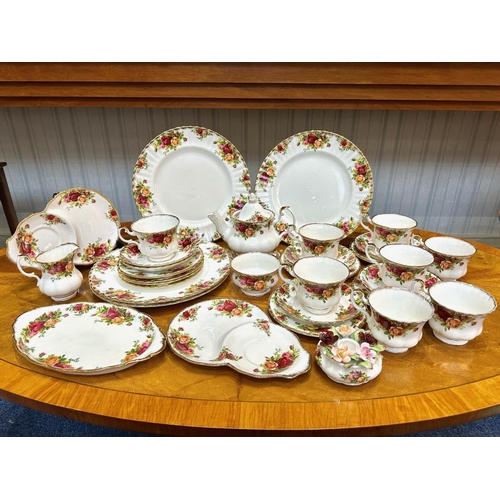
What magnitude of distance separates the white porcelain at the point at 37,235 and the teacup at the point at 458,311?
0.98m

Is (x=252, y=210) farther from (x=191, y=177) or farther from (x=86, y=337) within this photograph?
(x=86, y=337)

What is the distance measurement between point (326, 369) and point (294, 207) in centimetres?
70

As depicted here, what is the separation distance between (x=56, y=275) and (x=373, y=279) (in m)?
0.79

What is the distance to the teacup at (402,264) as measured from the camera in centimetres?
91

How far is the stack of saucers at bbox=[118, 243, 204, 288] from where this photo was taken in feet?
3.30

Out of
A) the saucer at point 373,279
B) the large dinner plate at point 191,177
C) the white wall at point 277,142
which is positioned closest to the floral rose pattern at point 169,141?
the large dinner plate at point 191,177

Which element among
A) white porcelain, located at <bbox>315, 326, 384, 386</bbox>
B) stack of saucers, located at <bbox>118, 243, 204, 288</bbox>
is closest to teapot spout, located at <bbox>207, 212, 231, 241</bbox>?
stack of saucers, located at <bbox>118, 243, 204, 288</bbox>

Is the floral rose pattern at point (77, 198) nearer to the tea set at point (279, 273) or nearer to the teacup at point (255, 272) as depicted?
the tea set at point (279, 273)

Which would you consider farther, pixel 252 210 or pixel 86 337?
pixel 252 210

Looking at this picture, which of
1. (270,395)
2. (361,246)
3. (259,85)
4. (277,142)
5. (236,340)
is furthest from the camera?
(277,142)

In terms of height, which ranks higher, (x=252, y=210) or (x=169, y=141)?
(x=169, y=141)

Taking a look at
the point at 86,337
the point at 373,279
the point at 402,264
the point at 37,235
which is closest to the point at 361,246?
the point at 373,279

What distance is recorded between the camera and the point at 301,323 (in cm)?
89

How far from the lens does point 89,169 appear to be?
163 centimetres
